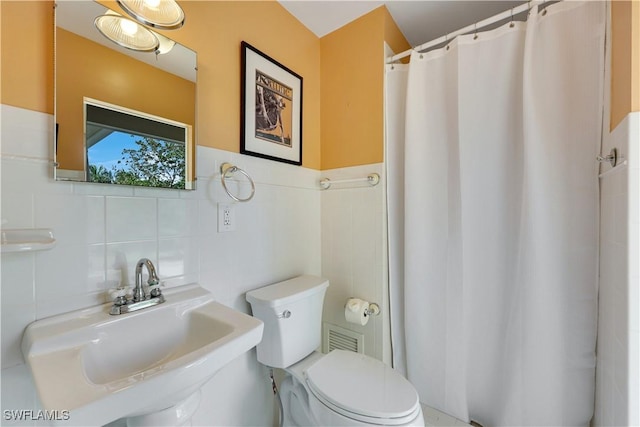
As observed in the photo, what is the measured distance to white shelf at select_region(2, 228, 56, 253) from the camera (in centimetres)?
60

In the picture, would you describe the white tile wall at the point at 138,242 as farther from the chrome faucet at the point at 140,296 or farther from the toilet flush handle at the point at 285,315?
the toilet flush handle at the point at 285,315

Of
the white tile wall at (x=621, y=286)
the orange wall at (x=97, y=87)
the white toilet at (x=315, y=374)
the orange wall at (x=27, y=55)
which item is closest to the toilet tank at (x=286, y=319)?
the white toilet at (x=315, y=374)

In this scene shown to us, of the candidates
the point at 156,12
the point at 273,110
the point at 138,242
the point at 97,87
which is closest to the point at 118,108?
the point at 97,87

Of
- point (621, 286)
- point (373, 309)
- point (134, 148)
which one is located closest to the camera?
point (621, 286)

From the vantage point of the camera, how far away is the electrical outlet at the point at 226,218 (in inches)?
44.9

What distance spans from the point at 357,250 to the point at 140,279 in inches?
43.1

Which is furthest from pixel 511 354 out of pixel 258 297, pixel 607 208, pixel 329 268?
pixel 258 297

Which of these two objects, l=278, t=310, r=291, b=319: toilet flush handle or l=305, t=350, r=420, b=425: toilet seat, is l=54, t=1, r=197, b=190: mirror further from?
l=305, t=350, r=420, b=425: toilet seat

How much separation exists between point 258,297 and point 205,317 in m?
0.29

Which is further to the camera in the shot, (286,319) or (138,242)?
(286,319)

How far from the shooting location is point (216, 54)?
1133mm

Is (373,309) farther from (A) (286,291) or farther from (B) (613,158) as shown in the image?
(B) (613,158)

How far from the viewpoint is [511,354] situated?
3.89 feet

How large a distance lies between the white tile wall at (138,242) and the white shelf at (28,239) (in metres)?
0.02
